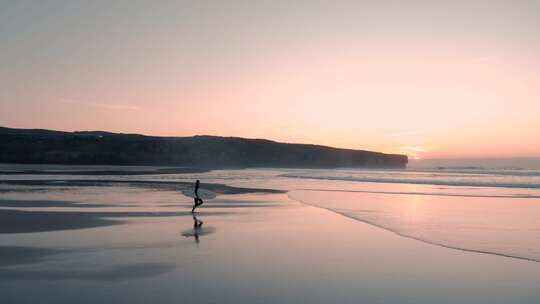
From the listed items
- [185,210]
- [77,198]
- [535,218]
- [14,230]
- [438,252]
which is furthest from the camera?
[77,198]

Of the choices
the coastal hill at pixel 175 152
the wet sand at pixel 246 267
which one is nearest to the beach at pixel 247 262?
Result: the wet sand at pixel 246 267

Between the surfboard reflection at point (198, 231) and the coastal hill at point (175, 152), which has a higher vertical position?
the coastal hill at point (175, 152)

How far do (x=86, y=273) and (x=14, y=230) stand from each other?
6.74m

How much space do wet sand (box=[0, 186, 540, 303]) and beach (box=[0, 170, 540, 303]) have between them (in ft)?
0.07

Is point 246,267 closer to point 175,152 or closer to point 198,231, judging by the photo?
point 198,231

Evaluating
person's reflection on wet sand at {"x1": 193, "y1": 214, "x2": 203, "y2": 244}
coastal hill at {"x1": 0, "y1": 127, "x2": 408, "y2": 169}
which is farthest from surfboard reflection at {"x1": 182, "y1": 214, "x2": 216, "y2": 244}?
coastal hill at {"x1": 0, "y1": 127, "x2": 408, "y2": 169}

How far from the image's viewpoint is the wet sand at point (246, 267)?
8078mm

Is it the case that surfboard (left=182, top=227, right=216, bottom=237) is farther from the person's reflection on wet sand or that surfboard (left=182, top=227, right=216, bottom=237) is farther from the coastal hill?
the coastal hill

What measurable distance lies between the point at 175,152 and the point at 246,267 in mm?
116128

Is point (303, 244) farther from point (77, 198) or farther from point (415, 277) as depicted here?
point (77, 198)

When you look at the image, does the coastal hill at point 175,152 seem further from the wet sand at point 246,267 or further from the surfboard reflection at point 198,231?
the wet sand at point 246,267

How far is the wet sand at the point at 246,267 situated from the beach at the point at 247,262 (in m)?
0.02

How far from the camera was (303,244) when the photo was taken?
12.7m

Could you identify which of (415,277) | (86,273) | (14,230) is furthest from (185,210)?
(415,277)
